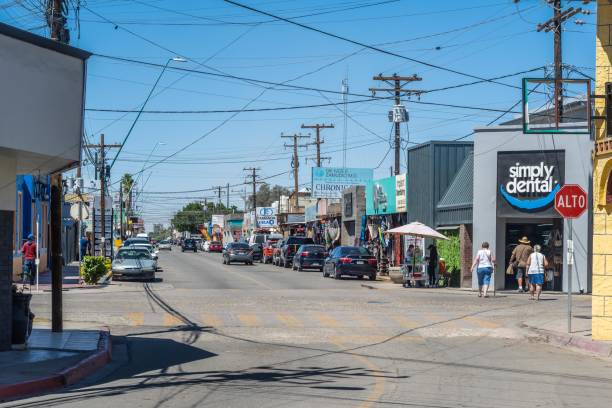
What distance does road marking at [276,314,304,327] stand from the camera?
19.3 meters

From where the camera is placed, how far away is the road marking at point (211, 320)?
1912 cm

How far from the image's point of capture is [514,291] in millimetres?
30656

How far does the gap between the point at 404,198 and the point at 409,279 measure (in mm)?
9696

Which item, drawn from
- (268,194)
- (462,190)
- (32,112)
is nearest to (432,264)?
(462,190)

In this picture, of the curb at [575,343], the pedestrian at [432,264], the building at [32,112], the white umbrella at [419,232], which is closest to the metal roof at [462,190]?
the white umbrella at [419,232]

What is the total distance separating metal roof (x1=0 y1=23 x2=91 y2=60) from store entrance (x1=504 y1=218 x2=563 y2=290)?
21.0m

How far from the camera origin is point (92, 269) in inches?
1240

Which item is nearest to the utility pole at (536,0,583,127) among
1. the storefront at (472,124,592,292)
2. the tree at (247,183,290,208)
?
the storefront at (472,124,592,292)

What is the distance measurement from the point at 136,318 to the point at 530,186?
15.9m

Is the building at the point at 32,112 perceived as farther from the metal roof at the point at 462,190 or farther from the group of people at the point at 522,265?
the metal roof at the point at 462,190

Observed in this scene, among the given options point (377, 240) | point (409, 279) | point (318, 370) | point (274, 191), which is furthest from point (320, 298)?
point (274, 191)

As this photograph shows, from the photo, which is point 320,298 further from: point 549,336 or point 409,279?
point 549,336

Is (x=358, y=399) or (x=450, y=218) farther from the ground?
(x=450, y=218)

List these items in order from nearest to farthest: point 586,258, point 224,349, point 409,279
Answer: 1. point 224,349
2. point 586,258
3. point 409,279
